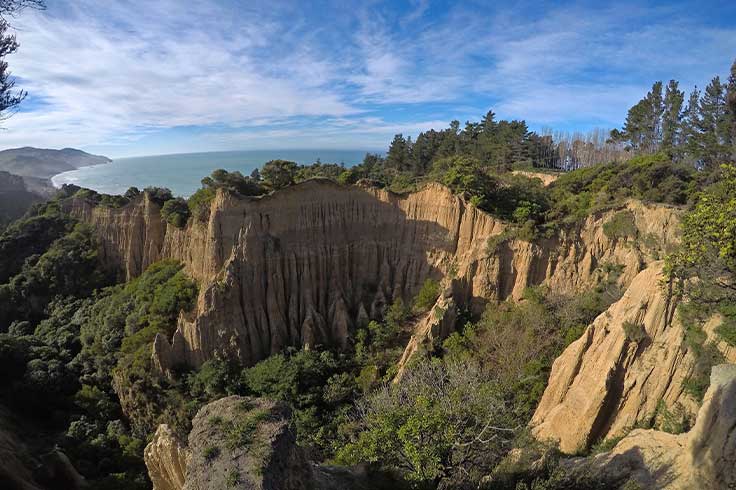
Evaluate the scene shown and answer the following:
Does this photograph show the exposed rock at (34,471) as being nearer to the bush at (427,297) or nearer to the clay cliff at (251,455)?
the clay cliff at (251,455)

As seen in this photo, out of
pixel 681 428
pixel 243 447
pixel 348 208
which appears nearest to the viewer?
pixel 243 447

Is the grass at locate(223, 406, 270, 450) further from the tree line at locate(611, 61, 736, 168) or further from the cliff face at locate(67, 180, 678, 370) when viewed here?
the tree line at locate(611, 61, 736, 168)

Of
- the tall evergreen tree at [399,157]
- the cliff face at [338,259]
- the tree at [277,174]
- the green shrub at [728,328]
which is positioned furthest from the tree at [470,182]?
the tall evergreen tree at [399,157]

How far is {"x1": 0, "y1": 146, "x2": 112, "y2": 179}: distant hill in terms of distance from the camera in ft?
299

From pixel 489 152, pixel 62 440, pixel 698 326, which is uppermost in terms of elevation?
pixel 489 152

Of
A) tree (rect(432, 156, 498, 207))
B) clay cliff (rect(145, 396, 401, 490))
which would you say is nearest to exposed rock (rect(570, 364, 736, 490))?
clay cliff (rect(145, 396, 401, 490))

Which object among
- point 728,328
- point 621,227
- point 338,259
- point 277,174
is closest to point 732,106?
point 621,227

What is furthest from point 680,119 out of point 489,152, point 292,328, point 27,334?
point 27,334

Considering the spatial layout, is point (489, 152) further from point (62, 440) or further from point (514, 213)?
point (62, 440)

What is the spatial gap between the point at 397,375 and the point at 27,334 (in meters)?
26.0

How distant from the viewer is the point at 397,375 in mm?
18484

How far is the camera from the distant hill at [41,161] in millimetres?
91100

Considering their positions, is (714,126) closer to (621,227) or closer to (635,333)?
(621,227)

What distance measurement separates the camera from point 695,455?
28.7 ft
